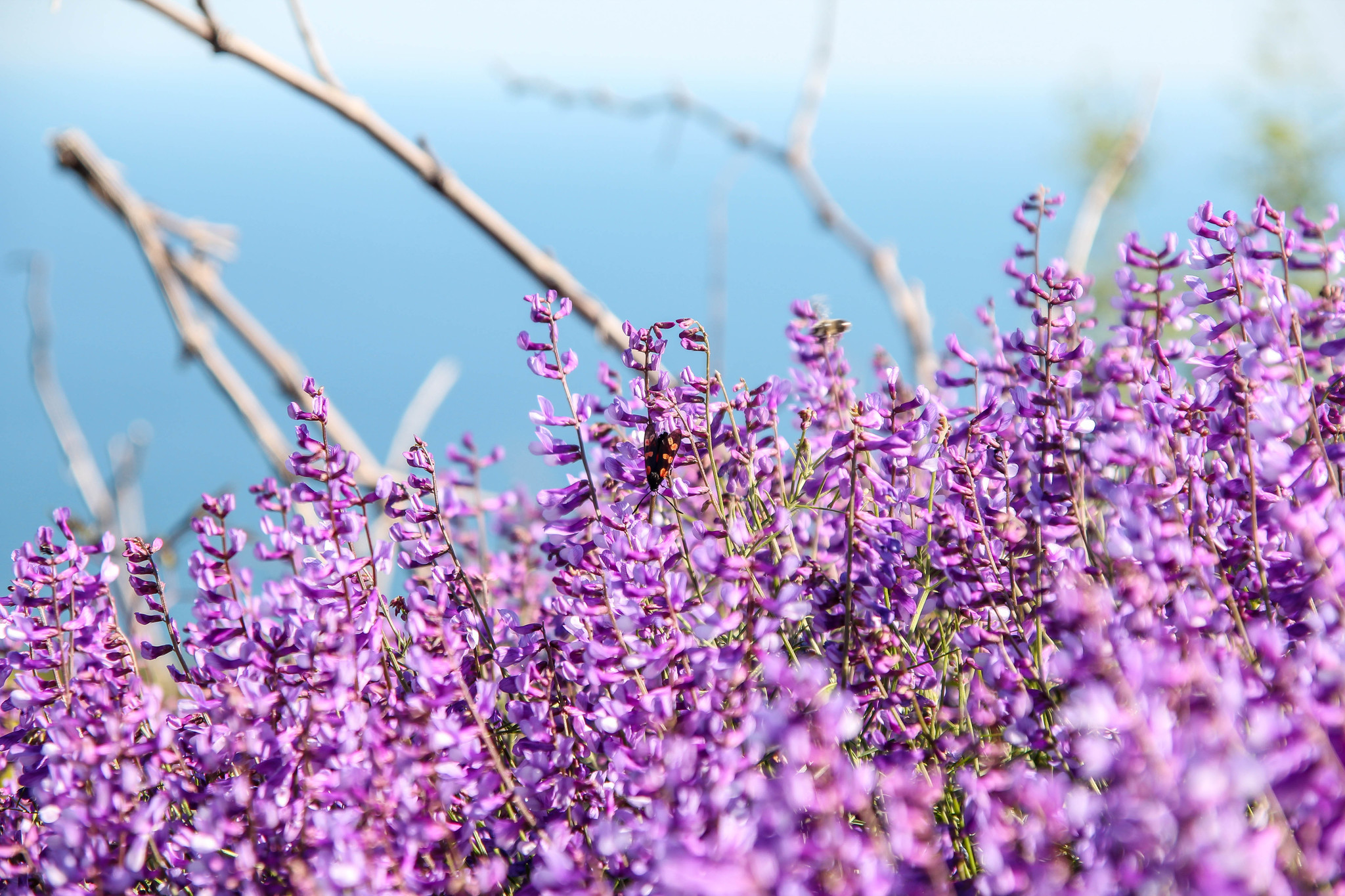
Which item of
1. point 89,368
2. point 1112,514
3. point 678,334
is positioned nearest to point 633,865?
point 678,334

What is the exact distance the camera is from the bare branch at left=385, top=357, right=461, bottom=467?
2033mm

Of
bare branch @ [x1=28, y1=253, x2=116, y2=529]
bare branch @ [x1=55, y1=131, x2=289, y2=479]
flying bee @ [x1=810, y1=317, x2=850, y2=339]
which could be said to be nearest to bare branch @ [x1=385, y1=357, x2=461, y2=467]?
bare branch @ [x1=55, y1=131, x2=289, y2=479]

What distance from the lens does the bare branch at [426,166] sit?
1.73 m

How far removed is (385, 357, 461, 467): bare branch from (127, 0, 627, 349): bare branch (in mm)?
377

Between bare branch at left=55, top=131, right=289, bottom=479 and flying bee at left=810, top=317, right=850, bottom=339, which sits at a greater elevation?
bare branch at left=55, top=131, right=289, bottom=479

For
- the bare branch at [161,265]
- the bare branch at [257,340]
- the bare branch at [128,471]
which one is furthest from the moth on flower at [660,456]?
the bare branch at [128,471]

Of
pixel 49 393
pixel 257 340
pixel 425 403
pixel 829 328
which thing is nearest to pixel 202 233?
pixel 257 340

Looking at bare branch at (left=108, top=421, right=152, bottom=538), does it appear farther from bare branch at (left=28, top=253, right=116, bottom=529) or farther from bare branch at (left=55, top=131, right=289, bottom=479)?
bare branch at (left=55, top=131, right=289, bottom=479)

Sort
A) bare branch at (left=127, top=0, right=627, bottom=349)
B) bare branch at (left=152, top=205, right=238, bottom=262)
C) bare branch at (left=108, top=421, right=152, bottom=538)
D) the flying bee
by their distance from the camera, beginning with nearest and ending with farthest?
the flying bee → bare branch at (left=127, top=0, right=627, bottom=349) → bare branch at (left=108, top=421, right=152, bottom=538) → bare branch at (left=152, top=205, right=238, bottom=262)

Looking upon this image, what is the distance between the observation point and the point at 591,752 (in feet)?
3.03

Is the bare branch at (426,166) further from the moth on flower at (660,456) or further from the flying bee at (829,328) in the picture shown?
the moth on flower at (660,456)

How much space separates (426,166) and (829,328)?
99 cm

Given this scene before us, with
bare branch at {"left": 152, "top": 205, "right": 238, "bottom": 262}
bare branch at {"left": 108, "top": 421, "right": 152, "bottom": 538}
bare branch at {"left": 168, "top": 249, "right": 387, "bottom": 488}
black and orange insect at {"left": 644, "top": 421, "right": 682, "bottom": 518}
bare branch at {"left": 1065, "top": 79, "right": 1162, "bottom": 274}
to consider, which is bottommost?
black and orange insect at {"left": 644, "top": 421, "right": 682, "bottom": 518}

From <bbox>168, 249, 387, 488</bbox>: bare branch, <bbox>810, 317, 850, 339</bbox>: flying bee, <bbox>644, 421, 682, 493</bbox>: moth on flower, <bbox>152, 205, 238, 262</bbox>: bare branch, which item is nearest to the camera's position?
<bbox>644, 421, 682, 493</bbox>: moth on flower
